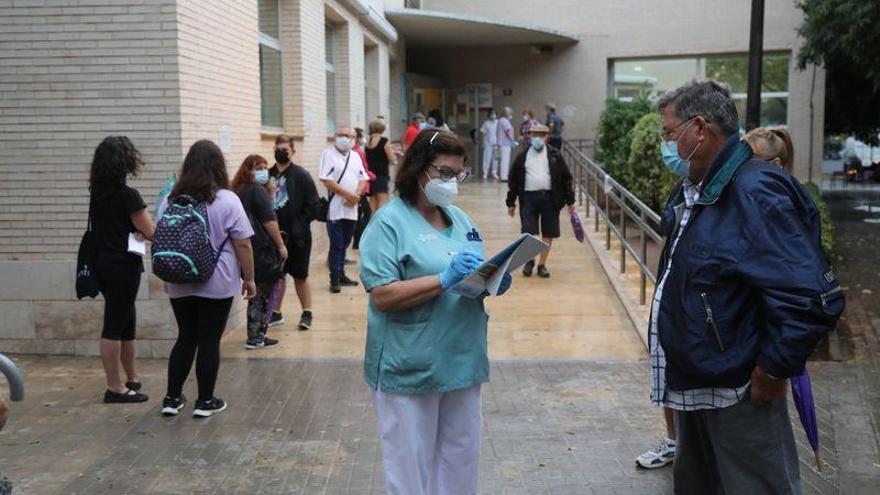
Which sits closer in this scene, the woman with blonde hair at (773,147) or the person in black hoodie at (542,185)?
the woman with blonde hair at (773,147)

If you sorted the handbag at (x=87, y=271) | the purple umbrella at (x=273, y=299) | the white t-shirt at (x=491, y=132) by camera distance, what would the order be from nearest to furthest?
the handbag at (x=87, y=271), the purple umbrella at (x=273, y=299), the white t-shirt at (x=491, y=132)

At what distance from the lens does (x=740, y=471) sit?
2.88 m

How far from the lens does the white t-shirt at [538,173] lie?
10.0 metres

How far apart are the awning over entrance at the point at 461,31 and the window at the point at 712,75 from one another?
208 centimetres

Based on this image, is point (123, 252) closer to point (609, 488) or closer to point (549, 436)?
point (549, 436)

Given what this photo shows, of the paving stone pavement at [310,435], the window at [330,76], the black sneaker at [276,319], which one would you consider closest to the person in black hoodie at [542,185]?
the black sneaker at [276,319]

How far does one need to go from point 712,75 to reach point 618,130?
20.8 ft

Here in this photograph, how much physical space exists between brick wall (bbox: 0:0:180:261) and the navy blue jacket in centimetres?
492

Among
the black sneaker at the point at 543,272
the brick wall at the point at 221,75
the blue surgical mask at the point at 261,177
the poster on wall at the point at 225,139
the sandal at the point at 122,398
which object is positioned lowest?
the sandal at the point at 122,398

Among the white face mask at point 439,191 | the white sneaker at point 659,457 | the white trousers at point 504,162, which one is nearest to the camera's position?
the white face mask at point 439,191

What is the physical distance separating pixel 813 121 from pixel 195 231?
20.5m

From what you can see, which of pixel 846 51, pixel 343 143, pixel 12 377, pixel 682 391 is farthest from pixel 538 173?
pixel 846 51

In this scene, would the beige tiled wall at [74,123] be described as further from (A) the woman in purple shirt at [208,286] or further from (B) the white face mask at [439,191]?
(B) the white face mask at [439,191]

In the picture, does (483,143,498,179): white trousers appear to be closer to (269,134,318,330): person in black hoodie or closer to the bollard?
(269,134,318,330): person in black hoodie
